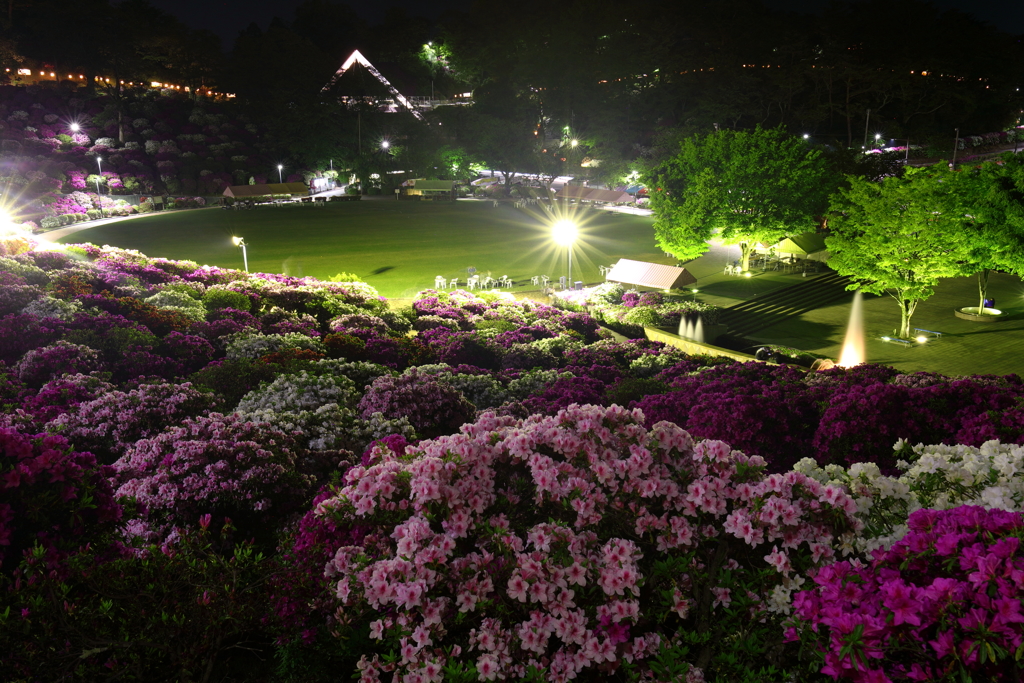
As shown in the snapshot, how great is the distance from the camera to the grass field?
4028 centimetres

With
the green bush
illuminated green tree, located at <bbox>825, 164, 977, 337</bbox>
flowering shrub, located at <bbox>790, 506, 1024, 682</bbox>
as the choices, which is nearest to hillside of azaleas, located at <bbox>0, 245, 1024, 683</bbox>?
flowering shrub, located at <bbox>790, 506, 1024, 682</bbox>

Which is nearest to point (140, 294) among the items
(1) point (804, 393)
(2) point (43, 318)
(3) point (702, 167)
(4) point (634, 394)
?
(2) point (43, 318)

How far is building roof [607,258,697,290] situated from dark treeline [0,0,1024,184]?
48.6 metres

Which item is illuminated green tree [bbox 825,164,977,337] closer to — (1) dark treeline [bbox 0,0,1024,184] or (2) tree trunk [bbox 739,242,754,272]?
(2) tree trunk [bbox 739,242,754,272]

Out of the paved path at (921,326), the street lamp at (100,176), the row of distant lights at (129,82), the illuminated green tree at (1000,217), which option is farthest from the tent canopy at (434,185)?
the illuminated green tree at (1000,217)

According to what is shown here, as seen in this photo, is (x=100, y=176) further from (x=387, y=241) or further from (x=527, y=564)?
(x=527, y=564)

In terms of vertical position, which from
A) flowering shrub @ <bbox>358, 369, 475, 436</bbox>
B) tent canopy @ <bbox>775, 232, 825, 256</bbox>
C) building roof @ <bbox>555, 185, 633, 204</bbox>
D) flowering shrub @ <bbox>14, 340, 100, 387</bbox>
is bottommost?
flowering shrub @ <bbox>358, 369, 475, 436</bbox>

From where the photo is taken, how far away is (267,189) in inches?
3162

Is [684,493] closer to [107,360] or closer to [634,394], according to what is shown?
[634,394]

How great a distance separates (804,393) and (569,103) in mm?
92877

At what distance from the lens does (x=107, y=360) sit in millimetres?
12727

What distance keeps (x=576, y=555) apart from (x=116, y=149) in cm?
9234

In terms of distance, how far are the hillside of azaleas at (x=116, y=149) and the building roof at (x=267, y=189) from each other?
13.1 ft

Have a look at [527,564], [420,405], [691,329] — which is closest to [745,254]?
[691,329]
